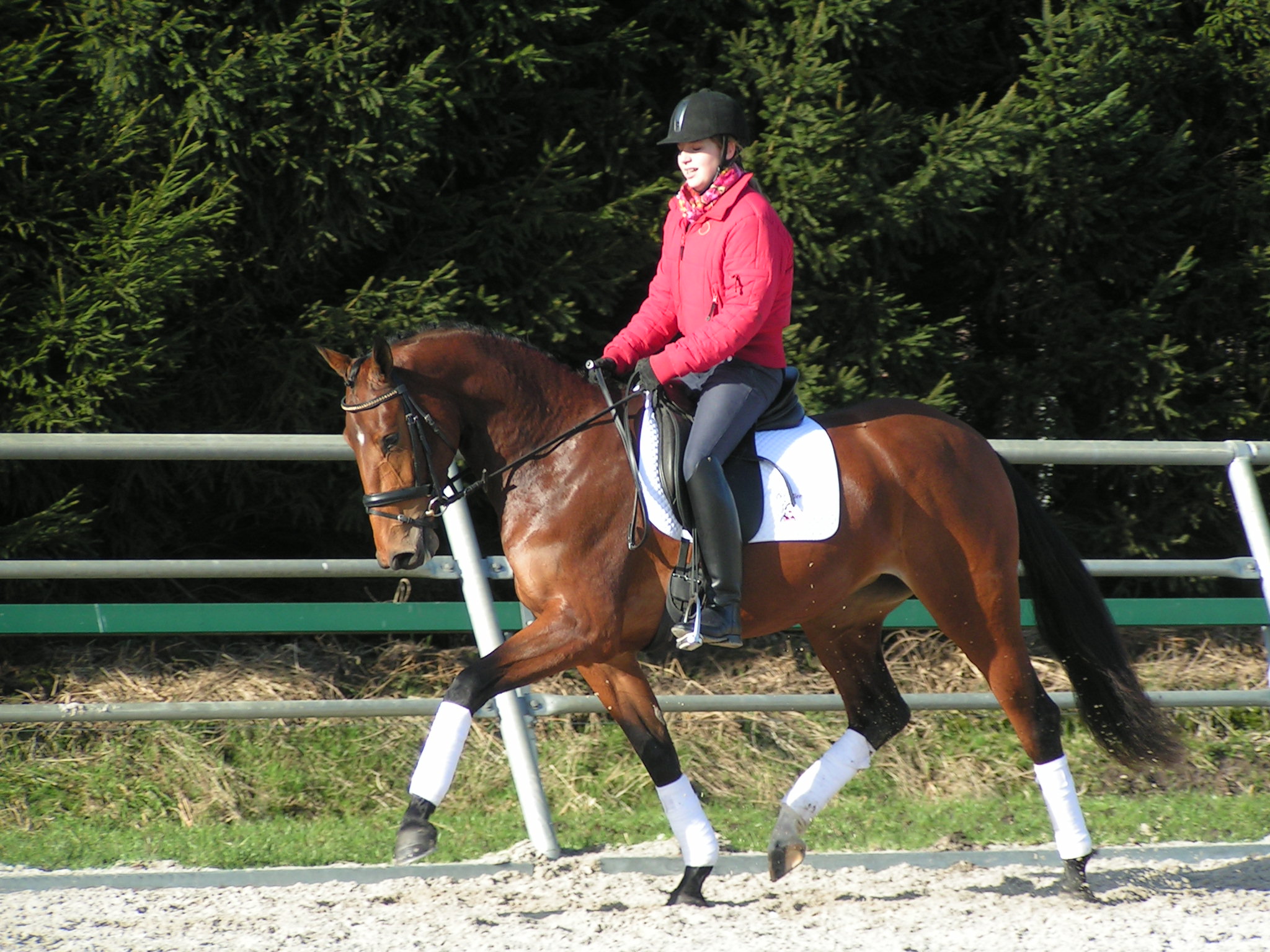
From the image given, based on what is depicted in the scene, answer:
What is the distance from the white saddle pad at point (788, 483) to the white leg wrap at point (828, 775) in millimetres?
852

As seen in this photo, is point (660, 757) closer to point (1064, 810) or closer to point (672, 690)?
point (1064, 810)

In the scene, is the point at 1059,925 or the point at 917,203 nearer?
the point at 1059,925

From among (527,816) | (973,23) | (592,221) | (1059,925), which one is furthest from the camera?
(973,23)

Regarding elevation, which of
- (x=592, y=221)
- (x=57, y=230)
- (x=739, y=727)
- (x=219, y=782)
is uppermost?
(x=57, y=230)

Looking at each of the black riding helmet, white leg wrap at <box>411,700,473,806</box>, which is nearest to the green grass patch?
white leg wrap at <box>411,700,473,806</box>

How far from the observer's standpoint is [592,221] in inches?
252

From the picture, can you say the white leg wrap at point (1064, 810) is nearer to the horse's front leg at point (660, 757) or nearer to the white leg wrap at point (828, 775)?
the white leg wrap at point (828, 775)

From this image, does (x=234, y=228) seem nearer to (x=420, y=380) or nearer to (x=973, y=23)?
(x=420, y=380)

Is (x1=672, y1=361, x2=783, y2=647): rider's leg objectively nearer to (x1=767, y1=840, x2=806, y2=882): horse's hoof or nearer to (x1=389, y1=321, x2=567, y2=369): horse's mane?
(x1=389, y1=321, x2=567, y2=369): horse's mane

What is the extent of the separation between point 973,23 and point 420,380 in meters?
4.63

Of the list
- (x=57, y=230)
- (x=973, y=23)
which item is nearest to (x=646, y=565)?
(x=57, y=230)

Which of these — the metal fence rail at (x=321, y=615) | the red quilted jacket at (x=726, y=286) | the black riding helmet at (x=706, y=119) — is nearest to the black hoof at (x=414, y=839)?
the metal fence rail at (x=321, y=615)

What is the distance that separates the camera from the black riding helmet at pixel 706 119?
4.13 meters

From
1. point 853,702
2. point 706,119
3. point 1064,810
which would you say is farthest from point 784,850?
point 706,119
